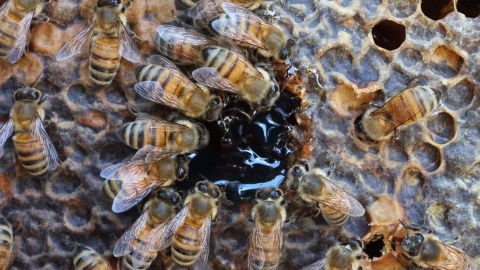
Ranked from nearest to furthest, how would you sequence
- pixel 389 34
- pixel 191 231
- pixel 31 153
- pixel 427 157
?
1. pixel 191 231
2. pixel 31 153
3. pixel 427 157
4. pixel 389 34

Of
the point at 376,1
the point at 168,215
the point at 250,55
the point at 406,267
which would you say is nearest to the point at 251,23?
the point at 250,55

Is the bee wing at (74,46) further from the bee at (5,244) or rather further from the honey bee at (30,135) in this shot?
the bee at (5,244)

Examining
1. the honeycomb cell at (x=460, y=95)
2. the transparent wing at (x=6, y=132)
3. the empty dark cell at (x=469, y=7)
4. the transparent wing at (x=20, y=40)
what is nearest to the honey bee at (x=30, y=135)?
the transparent wing at (x=6, y=132)

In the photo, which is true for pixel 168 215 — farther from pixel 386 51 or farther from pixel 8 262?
pixel 386 51

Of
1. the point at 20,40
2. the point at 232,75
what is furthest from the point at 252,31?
the point at 20,40

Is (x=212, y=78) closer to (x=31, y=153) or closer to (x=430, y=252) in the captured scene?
(x=31, y=153)

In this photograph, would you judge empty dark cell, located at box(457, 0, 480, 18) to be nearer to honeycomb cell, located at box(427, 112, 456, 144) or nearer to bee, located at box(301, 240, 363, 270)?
honeycomb cell, located at box(427, 112, 456, 144)
